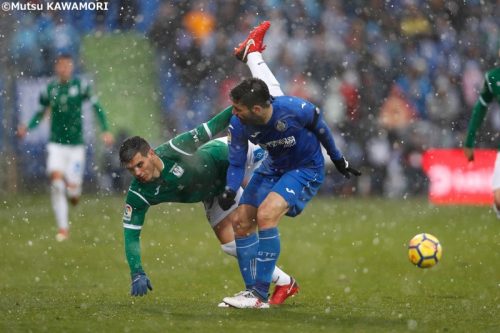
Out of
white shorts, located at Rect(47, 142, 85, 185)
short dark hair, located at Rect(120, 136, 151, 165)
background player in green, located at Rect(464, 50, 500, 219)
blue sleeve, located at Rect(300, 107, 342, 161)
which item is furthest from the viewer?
white shorts, located at Rect(47, 142, 85, 185)

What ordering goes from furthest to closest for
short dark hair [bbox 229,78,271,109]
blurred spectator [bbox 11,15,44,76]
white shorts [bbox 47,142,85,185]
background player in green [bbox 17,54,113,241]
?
blurred spectator [bbox 11,15,44,76] < white shorts [bbox 47,142,85,185] < background player in green [bbox 17,54,113,241] < short dark hair [bbox 229,78,271,109]

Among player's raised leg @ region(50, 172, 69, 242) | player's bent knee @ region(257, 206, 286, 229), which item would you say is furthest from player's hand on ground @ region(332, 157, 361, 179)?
player's raised leg @ region(50, 172, 69, 242)

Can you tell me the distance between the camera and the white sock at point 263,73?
29.1ft

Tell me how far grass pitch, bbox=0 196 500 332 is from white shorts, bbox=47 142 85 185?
759mm

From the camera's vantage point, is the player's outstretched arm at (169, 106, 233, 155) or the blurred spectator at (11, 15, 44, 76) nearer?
the player's outstretched arm at (169, 106, 233, 155)

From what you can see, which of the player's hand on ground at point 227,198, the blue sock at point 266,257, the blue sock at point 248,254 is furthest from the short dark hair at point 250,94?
the blue sock at point 248,254

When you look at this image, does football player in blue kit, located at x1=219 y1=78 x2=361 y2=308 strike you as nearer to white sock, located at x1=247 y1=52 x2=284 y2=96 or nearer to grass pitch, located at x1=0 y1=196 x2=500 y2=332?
grass pitch, located at x1=0 y1=196 x2=500 y2=332

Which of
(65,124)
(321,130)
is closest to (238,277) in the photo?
(321,130)

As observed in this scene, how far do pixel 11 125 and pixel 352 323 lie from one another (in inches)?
489

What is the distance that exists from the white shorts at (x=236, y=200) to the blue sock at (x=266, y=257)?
29.5 inches

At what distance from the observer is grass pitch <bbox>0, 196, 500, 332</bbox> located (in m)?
7.47

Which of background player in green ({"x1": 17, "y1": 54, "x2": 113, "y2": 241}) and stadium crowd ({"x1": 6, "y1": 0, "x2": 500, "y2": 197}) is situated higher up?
stadium crowd ({"x1": 6, "y1": 0, "x2": 500, "y2": 197})

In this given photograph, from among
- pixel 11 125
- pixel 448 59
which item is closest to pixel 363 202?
pixel 448 59

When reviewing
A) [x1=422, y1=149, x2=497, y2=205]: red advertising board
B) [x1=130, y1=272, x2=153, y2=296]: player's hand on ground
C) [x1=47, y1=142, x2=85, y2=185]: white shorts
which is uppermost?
[x1=422, y1=149, x2=497, y2=205]: red advertising board
